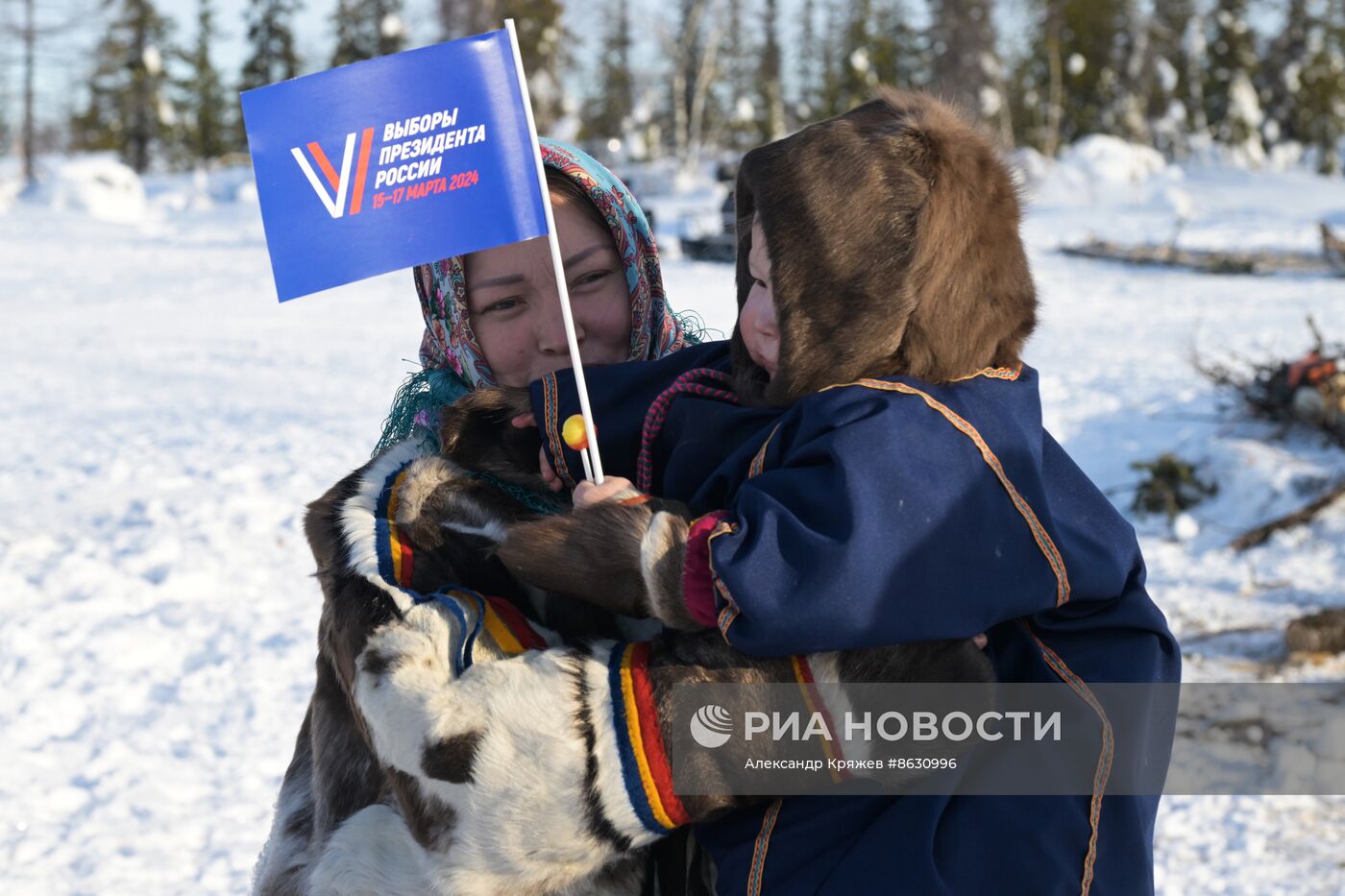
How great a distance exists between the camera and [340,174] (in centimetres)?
180

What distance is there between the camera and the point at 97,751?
4617mm

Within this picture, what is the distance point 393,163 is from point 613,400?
1.57 feet

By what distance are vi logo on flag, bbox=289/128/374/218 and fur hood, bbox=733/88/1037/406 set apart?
609 millimetres

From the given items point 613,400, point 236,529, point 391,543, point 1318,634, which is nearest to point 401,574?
point 391,543

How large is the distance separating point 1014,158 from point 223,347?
12201 mm

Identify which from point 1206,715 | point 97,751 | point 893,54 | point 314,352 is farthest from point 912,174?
point 893,54

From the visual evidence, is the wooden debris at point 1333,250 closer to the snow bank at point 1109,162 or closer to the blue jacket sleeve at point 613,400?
the snow bank at point 1109,162

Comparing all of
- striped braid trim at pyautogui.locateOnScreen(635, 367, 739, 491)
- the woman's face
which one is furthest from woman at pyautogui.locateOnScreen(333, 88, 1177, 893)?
the woman's face

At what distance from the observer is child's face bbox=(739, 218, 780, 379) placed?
65.8 inches

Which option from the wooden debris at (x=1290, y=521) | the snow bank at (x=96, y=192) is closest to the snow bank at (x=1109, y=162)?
the snow bank at (x=96, y=192)

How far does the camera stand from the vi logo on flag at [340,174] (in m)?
1.79

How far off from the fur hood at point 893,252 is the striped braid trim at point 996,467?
0.06 meters

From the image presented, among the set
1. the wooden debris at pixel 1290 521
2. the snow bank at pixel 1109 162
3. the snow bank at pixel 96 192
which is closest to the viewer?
the wooden debris at pixel 1290 521

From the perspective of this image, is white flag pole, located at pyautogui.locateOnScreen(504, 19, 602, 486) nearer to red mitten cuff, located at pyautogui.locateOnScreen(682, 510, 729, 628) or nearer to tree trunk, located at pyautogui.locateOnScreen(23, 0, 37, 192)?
red mitten cuff, located at pyautogui.locateOnScreen(682, 510, 729, 628)
